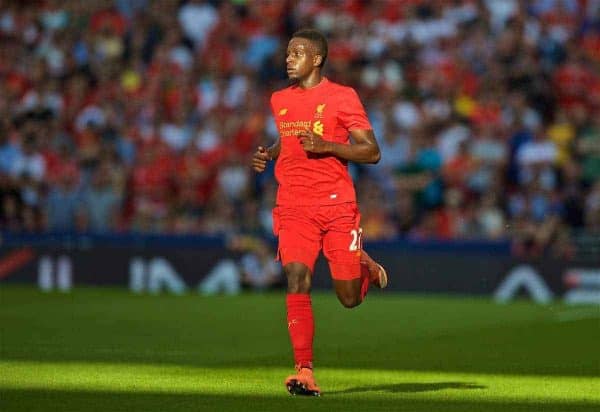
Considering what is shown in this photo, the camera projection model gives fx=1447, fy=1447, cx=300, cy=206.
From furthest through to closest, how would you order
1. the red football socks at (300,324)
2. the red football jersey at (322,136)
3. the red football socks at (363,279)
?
the red football socks at (363,279), the red football jersey at (322,136), the red football socks at (300,324)

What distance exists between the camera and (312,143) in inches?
356

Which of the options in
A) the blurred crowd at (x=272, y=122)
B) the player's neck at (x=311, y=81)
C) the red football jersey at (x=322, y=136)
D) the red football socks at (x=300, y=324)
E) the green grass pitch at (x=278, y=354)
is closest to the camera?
the green grass pitch at (x=278, y=354)

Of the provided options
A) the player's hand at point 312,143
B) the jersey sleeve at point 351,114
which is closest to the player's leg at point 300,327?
the player's hand at point 312,143

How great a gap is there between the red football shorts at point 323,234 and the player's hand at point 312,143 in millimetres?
470

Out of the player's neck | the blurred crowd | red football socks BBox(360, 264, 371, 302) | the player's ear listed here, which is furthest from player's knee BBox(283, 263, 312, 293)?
the blurred crowd

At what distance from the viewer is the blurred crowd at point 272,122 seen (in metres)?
20.0

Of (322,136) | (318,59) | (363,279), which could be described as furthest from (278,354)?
(318,59)

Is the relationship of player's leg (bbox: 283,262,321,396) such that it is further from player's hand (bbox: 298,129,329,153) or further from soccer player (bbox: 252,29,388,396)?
player's hand (bbox: 298,129,329,153)

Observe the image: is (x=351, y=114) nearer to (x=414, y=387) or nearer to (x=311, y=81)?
(x=311, y=81)

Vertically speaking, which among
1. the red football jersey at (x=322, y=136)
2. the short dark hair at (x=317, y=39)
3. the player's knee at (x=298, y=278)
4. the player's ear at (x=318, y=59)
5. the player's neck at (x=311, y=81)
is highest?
the short dark hair at (x=317, y=39)

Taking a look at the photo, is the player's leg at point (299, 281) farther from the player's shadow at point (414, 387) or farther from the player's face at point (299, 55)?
the player's face at point (299, 55)

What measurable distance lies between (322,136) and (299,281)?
97cm

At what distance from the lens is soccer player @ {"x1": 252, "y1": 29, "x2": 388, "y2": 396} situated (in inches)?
367

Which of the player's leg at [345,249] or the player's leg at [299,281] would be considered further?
the player's leg at [345,249]
